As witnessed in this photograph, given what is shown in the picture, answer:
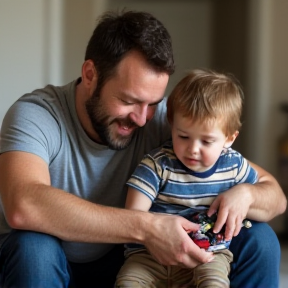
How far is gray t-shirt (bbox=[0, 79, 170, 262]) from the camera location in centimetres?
144

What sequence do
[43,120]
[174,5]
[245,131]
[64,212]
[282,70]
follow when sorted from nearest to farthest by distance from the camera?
[64,212], [43,120], [282,70], [245,131], [174,5]

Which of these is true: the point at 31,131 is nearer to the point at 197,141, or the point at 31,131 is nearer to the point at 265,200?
the point at 197,141

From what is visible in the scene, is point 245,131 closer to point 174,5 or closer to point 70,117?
point 174,5

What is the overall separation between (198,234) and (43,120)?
19.2 inches

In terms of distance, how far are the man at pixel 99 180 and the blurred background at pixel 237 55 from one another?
105cm

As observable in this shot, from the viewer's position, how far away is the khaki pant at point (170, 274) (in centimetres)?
127

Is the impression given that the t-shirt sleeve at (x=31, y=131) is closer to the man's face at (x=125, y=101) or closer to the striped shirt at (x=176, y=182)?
the man's face at (x=125, y=101)

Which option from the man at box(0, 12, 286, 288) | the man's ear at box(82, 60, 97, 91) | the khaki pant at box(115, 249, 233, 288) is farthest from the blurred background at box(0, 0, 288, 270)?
the khaki pant at box(115, 249, 233, 288)

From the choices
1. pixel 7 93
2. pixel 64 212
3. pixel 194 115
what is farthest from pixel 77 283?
pixel 7 93

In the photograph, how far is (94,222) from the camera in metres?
1.25

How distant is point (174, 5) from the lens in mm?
3023

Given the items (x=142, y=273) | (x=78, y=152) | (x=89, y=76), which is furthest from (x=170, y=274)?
(x=89, y=76)

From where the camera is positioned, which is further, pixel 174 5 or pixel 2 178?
pixel 174 5

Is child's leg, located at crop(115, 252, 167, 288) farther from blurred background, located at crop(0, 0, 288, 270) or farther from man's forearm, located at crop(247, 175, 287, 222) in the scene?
blurred background, located at crop(0, 0, 288, 270)
